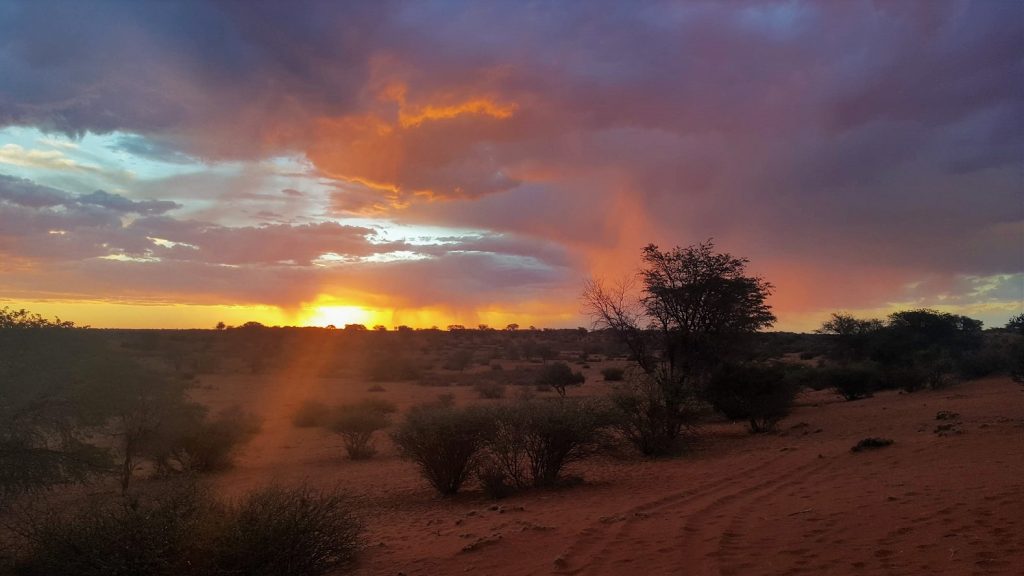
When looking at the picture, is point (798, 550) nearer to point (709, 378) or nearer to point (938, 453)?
point (938, 453)

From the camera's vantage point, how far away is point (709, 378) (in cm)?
2358

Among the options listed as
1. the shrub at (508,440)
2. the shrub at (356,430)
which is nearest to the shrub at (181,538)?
the shrub at (508,440)

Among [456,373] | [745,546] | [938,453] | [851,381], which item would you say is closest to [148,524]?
[745,546]

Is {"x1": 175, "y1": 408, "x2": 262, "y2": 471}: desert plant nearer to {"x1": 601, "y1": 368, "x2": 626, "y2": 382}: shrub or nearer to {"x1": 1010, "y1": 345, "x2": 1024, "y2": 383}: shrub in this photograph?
{"x1": 1010, "y1": 345, "x2": 1024, "y2": 383}: shrub

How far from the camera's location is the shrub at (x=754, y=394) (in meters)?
21.2

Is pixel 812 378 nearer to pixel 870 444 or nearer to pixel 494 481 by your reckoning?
pixel 870 444

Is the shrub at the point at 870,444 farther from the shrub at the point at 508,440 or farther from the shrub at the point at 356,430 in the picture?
the shrub at the point at 356,430

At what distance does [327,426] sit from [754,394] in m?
14.7

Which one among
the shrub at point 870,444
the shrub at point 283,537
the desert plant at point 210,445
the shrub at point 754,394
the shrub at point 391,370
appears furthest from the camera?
the shrub at point 391,370

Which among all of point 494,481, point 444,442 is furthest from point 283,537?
point 494,481

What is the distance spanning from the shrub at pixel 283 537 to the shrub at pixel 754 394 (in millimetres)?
16949

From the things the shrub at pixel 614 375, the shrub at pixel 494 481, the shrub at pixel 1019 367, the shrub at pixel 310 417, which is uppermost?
the shrub at pixel 1019 367

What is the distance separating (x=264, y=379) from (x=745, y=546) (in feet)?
162

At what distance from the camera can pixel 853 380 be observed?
100ft
